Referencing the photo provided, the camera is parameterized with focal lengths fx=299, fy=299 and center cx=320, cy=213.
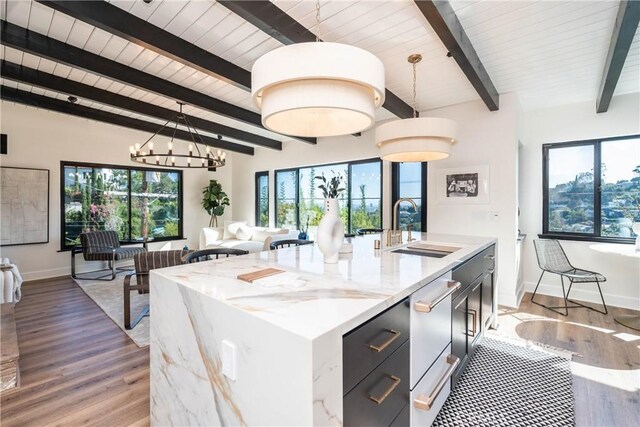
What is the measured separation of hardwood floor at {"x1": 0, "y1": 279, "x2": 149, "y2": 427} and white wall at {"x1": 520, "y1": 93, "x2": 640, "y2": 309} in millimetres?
5155

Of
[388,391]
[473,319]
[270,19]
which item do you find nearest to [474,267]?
[473,319]

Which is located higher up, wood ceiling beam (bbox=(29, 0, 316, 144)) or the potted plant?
wood ceiling beam (bbox=(29, 0, 316, 144))

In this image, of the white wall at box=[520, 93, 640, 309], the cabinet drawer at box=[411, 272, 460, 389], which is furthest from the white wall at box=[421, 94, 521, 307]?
the cabinet drawer at box=[411, 272, 460, 389]

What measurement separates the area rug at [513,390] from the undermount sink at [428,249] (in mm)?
935

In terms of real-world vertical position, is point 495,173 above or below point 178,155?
below

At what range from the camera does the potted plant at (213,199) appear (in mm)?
7578

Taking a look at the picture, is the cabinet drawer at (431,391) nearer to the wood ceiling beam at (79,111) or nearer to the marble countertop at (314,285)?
the marble countertop at (314,285)

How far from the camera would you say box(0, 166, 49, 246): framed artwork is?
502cm

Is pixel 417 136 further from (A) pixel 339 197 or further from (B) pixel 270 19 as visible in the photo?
(A) pixel 339 197

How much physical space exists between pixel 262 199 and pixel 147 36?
17.2 feet

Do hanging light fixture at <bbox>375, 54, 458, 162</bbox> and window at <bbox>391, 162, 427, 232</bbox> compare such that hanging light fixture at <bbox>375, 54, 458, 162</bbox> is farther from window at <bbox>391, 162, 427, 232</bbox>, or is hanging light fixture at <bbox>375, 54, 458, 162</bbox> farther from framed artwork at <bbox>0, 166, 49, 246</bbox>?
framed artwork at <bbox>0, 166, 49, 246</bbox>

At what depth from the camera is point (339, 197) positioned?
595 cm

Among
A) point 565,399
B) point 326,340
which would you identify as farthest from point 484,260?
point 326,340

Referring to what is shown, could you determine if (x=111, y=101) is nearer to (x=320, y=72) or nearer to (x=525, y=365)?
(x=320, y=72)
